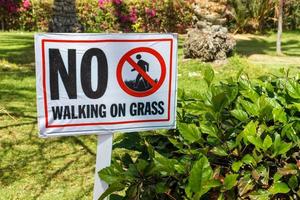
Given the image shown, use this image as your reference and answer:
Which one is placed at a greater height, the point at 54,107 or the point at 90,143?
the point at 54,107

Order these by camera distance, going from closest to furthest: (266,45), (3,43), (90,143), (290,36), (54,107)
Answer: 1. (54,107)
2. (90,143)
3. (3,43)
4. (266,45)
5. (290,36)

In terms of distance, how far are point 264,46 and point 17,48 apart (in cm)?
770

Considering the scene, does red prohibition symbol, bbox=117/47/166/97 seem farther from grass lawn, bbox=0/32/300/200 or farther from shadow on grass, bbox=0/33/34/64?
shadow on grass, bbox=0/33/34/64

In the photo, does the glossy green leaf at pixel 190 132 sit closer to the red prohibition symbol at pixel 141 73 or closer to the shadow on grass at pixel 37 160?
the red prohibition symbol at pixel 141 73

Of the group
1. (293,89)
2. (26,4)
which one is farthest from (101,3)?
(293,89)

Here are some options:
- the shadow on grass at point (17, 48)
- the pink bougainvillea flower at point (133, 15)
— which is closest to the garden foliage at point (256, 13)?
the pink bougainvillea flower at point (133, 15)

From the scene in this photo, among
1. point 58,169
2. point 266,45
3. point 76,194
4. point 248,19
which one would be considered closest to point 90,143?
point 58,169

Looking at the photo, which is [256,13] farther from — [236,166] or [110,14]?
[236,166]

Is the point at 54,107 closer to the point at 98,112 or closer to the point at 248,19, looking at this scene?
the point at 98,112

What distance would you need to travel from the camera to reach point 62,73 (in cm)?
237

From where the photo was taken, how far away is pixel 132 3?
18359mm

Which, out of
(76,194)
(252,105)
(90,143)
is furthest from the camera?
(90,143)

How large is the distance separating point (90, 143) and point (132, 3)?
13.3m

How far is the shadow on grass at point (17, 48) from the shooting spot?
11.2 m
